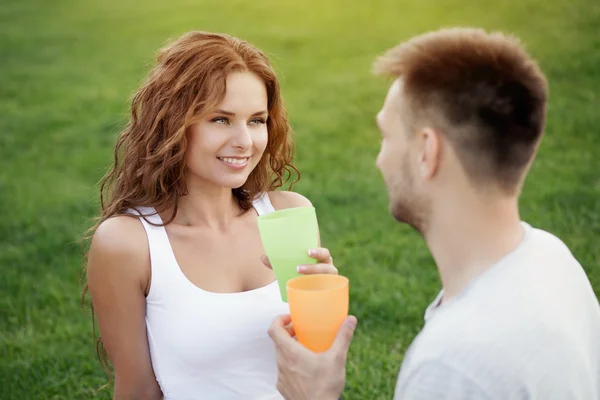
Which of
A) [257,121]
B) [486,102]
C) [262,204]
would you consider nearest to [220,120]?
[257,121]

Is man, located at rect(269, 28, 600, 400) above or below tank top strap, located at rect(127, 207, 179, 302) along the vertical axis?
above

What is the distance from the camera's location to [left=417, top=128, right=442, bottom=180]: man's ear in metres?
1.96

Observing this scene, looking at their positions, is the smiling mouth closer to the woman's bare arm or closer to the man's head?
the woman's bare arm

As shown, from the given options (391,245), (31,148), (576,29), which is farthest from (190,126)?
(576,29)

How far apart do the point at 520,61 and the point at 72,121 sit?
8.17 meters

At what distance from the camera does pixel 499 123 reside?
6.33ft

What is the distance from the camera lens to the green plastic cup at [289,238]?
2.45 metres

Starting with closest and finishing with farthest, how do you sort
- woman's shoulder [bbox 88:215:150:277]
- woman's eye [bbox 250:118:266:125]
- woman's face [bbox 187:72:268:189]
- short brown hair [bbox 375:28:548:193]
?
short brown hair [bbox 375:28:548:193]
woman's shoulder [bbox 88:215:150:277]
woman's face [bbox 187:72:268:189]
woman's eye [bbox 250:118:266:125]

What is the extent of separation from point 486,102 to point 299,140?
21.1 ft

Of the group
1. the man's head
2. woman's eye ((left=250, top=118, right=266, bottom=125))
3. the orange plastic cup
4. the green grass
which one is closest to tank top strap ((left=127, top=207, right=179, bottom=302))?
woman's eye ((left=250, top=118, right=266, bottom=125))

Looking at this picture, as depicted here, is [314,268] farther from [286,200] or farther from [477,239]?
[286,200]

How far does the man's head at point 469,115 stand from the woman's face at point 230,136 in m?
1.01

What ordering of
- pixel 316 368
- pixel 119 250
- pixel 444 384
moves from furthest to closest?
pixel 119 250 < pixel 316 368 < pixel 444 384

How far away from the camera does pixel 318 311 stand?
2150mm
